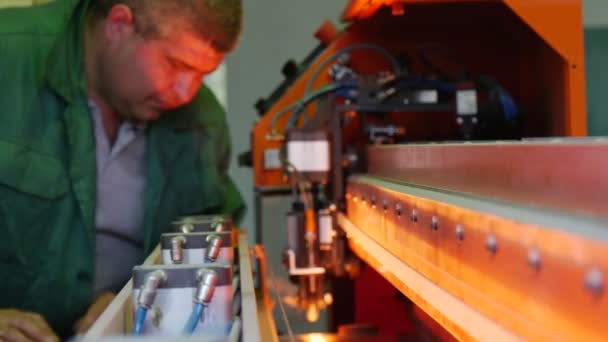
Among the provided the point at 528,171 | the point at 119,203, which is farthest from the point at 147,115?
the point at 528,171

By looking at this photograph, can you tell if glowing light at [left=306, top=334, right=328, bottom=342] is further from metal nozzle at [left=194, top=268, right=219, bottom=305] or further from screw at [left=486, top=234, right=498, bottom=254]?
screw at [left=486, top=234, right=498, bottom=254]

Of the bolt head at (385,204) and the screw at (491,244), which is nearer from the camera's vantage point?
the screw at (491,244)

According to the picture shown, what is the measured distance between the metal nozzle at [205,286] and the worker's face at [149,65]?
2.79ft

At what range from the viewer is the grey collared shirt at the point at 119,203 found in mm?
1526

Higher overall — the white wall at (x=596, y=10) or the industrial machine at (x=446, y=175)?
the white wall at (x=596, y=10)

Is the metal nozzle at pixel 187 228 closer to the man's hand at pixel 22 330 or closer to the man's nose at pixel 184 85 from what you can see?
the man's hand at pixel 22 330

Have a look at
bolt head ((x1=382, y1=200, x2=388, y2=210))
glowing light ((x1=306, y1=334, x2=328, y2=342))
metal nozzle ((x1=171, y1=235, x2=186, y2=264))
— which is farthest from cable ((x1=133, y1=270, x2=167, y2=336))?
glowing light ((x1=306, y1=334, x2=328, y2=342))

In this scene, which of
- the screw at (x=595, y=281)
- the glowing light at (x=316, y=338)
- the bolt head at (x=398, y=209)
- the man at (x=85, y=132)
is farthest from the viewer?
the man at (x=85, y=132)

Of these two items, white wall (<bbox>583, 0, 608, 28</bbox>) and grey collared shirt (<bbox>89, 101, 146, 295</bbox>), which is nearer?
grey collared shirt (<bbox>89, 101, 146, 295</bbox>)

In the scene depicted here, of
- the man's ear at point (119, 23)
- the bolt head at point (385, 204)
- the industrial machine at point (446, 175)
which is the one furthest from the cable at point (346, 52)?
the bolt head at point (385, 204)

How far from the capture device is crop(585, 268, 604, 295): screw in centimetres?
38

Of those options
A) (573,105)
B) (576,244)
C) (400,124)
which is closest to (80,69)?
(400,124)

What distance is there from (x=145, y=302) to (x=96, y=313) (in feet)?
2.29

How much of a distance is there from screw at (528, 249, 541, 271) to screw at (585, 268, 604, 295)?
0.24ft
